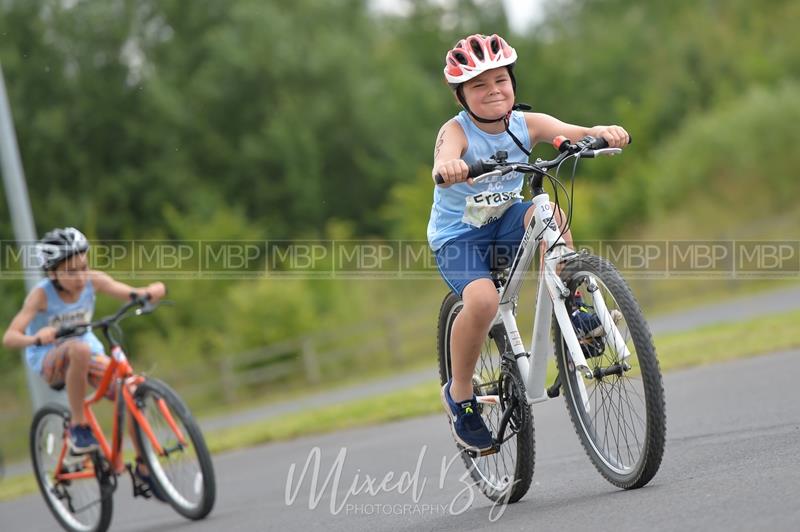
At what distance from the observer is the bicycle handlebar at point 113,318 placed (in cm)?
856

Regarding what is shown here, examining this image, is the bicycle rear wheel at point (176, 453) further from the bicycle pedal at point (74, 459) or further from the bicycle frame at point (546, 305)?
the bicycle frame at point (546, 305)

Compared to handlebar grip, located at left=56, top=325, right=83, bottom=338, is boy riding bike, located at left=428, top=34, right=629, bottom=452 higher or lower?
higher

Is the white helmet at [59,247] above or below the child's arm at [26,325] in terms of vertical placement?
above

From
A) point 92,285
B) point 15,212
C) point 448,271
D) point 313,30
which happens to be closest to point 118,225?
point 313,30

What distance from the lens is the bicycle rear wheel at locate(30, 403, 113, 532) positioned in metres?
8.88

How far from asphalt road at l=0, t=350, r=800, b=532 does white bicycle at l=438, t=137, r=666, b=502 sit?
242 mm

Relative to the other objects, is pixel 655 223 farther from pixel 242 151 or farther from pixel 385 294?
pixel 242 151

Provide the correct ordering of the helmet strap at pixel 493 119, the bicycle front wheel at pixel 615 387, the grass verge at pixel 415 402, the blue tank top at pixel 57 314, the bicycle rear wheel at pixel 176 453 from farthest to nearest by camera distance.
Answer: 1. the grass verge at pixel 415 402
2. the blue tank top at pixel 57 314
3. the bicycle rear wheel at pixel 176 453
4. the helmet strap at pixel 493 119
5. the bicycle front wheel at pixel 615 387

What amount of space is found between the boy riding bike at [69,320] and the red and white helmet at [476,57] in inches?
133

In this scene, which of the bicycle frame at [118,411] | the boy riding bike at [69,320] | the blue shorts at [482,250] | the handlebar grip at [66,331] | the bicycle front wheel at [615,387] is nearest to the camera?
the bicycle front wheel at [615,387]

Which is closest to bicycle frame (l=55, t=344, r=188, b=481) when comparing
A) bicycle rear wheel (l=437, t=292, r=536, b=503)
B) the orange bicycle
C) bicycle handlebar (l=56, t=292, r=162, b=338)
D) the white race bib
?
the orange bicycle

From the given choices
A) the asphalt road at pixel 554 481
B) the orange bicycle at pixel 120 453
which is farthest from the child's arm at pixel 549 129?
the orange bicycle at pixel 120 453

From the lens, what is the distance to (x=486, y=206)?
263 inches

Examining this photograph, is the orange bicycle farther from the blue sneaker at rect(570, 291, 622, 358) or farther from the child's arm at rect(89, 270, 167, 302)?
the blue sneaker at rect(570, 291, 622, 358)
